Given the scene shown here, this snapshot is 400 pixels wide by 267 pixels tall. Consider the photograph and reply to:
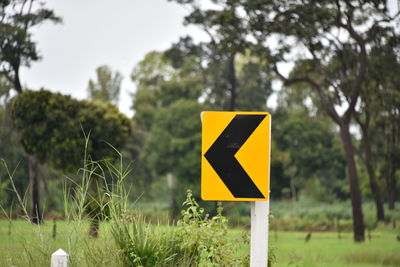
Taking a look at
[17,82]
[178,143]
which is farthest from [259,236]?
[178,143]

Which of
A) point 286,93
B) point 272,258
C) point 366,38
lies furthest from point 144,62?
point 272,258

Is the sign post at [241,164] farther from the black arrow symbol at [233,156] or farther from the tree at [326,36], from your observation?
the tree at [326,36]

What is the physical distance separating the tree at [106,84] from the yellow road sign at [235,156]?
44310 mm

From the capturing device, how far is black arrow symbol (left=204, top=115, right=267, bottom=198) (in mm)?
4305

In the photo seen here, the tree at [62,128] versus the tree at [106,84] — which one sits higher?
the tree at [106,84]

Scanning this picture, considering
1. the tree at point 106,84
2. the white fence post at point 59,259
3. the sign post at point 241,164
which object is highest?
the tree at point 106,84

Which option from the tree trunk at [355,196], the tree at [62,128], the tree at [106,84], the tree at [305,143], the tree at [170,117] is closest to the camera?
the tree at [62,128]

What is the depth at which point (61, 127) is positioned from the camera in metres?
18.3

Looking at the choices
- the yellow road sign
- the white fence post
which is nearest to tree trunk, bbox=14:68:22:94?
the white fence post

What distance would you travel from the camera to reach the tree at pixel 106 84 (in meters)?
48.2

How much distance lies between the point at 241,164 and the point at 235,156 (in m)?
0.07

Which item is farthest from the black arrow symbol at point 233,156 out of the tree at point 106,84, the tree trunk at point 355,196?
the tree at point 106,84

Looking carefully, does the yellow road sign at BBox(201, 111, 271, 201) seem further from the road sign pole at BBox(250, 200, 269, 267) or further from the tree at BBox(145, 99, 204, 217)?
the tree at BBox(145, 99, 204, 217)

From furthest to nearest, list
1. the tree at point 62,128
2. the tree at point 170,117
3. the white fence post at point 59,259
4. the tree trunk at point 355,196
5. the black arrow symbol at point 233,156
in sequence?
the tree at point 170,117, the tree trunk at point 355,196, the tree at point 62,128, the white fence post at point 59,259, the black arrow symbol at point 233,156
